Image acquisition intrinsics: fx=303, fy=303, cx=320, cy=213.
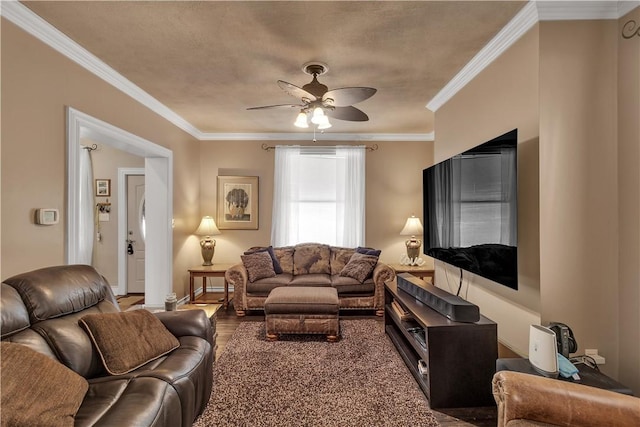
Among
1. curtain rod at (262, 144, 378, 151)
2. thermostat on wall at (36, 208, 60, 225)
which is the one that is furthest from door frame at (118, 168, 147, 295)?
thermostat on wall at (36, 208, 60, 225)

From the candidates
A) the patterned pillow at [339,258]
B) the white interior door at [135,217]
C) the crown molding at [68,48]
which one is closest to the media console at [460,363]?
the patterned pillow at [339,258]

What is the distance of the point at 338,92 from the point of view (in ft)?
7.93

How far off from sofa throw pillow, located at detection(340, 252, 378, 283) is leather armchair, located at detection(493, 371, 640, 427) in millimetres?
2766

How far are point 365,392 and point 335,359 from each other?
57 cm

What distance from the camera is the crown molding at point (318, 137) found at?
16.9 feet

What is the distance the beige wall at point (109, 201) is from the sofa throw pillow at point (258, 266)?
8.56 feet

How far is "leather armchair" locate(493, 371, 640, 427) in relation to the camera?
1.23m

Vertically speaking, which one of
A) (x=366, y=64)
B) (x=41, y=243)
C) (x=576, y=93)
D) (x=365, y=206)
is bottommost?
(x=41, y=243)

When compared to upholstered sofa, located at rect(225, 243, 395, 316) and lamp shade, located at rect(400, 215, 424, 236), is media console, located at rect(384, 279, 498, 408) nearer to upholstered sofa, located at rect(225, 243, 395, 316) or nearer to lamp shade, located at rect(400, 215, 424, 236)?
upholstered sofa, located at rect(225, 243, 395, 316)

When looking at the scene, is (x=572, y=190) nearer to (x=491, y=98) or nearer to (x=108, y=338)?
(x=491, y=98)

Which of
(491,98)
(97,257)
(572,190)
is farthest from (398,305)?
(97,257)

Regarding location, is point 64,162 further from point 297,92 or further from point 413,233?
point 413,233

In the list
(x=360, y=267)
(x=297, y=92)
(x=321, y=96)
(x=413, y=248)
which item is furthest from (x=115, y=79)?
(x=413, y=248)

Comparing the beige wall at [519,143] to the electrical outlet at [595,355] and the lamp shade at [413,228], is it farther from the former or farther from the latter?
the lamp shade at [413,228]
